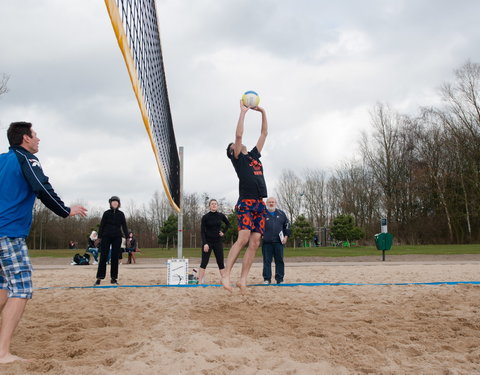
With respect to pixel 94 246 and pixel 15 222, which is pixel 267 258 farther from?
pixel 94 246

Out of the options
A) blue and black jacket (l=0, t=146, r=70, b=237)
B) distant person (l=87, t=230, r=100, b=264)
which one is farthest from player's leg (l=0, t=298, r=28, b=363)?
distant person (l=87, t=230, r=100, b=264)

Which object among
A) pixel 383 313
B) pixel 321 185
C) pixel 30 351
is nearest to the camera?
pixel 30 351

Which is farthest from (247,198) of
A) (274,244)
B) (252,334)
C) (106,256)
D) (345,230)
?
(345,230)

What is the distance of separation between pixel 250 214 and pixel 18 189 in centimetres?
256

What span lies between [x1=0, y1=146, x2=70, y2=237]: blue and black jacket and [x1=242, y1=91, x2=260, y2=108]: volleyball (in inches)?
97.8

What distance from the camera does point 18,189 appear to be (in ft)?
9.42

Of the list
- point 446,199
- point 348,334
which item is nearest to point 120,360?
point 348,334

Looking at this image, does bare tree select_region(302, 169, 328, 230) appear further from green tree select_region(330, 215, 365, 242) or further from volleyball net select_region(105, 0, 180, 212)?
volleyball net select_region(105, 0, 180, 212)

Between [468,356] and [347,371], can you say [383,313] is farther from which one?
[347,371]

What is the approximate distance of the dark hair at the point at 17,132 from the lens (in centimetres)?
303

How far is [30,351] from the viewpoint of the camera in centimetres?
298

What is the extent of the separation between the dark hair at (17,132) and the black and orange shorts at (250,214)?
2.41 meters

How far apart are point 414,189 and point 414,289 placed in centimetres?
3347

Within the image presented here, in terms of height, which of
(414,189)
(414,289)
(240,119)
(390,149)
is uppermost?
(390,149)
